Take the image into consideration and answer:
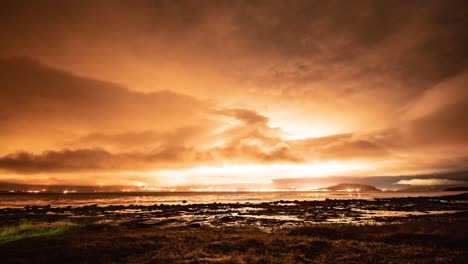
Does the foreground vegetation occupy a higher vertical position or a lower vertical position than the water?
higher

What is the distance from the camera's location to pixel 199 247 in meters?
15.9

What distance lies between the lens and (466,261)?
1153 centimetres

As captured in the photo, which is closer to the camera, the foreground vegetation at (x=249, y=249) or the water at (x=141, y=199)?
the foreground vegetation at (x=249, y=249)

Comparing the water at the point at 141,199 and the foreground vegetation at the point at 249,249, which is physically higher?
the foreground vegetation at the point at 249,249

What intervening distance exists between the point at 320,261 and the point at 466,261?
650 centimetres

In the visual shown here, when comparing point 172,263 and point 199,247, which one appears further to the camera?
point 199,247

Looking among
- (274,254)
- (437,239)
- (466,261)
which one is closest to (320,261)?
(274,254)

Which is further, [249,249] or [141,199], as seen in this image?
[141,199]

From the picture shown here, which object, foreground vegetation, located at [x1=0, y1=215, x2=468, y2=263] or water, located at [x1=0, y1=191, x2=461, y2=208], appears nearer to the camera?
foreground vegetation, located at [x1=0, y1=215, x2=468, y2=263]

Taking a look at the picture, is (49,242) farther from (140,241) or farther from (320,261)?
(320,261)

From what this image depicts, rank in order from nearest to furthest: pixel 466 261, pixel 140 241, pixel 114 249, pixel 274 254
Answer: pixel 466 261, pixel 274 254, pixel 114 249, pixel 140 241

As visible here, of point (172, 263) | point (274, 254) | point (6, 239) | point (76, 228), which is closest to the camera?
point (172, 263)

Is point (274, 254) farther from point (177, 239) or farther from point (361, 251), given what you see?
point (177, 239)

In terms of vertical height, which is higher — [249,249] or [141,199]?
[249,249]
